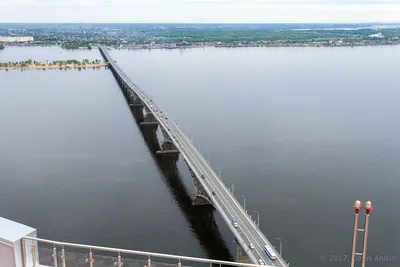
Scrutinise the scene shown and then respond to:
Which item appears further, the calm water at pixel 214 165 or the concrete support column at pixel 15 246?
the calm water at pixel 214 165

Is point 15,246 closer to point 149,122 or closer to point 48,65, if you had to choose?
point 149,122

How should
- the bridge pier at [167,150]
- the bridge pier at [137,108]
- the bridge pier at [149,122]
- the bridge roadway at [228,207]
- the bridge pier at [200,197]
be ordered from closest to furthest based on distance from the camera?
the bridge roadway at [228,207], the bridge pier at [200,197], the bridge pier at [167,150], the bridge pier at [149,122], the bridge pier at [137,108]

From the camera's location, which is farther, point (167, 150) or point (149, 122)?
point (149, 122)

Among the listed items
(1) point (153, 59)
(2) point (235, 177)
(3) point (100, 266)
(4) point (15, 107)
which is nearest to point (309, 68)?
(1) point (153, 59)

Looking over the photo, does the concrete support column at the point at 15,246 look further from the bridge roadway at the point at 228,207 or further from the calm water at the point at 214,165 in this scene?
the calm water at the point at 214,165

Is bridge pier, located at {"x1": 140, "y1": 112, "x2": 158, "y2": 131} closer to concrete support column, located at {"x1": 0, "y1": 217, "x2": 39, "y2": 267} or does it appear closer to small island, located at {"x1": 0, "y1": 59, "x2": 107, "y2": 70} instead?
concrete support column, located at {"x1": 0, "y1": 217, "x2": 39, "y2": 267}

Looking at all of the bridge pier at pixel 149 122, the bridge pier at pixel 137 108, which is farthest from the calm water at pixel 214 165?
the bridge pier at pixel 149 122

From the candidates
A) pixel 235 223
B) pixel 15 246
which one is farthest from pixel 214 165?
pixel 15 246

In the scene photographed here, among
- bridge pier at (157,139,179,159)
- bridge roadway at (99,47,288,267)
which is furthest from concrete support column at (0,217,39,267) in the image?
bridge pier at (157,139,179,159)
